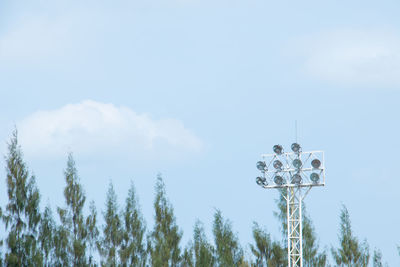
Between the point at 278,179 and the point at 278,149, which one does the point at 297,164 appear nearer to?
the point at 278,179

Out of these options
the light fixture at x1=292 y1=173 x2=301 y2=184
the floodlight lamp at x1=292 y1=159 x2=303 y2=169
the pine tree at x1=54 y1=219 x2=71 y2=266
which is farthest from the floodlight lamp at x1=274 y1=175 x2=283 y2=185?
the pine tree at x1=54 y1=219 x2=71 y2=266

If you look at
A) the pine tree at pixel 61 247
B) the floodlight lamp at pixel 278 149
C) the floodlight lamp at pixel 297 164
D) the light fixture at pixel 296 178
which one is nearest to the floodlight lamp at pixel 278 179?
the light fixture at pixel 296 178

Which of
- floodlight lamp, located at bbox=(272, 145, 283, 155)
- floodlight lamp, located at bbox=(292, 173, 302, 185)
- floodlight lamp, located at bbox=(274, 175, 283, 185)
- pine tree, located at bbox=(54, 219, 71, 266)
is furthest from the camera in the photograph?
pine tree, located at bbox=(54, 219, 71, 266)

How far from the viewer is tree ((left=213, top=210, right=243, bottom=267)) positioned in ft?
111

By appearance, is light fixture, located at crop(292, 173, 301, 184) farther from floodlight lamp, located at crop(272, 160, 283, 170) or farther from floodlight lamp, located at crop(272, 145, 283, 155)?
floodlight lamp, located at crop(272, 145, 283, 155)

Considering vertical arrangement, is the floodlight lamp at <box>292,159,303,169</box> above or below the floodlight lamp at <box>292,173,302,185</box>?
above

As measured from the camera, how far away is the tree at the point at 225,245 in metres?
33.9

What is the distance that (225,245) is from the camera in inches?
1369

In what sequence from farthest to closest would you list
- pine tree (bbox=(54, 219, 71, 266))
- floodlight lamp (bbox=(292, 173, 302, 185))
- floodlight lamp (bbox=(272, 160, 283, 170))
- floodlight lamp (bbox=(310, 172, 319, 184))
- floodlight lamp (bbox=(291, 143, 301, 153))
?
1. pine tree (bbox=(54, 219, 71, 266))
2. floodlight lamp (bbox=(272, 160, 283, 170))
3. floodlight lamp (bbox=(291, 143, 301, 153))
4. floodlight lamp (bbox=(292, 173, 302, 185))
5. floodlight lamp (bbox=(310, 172, 319, 184))

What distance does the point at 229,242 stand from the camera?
34969mm

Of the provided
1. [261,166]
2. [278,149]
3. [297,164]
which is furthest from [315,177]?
[261,166]

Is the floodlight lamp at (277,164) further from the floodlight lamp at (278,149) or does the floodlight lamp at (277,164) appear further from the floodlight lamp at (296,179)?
the floodlight lamp at (296,179)

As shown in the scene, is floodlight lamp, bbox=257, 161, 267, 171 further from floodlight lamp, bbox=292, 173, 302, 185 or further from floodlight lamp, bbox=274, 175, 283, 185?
floodlight lamp, bbox=292, 173, 302, 185

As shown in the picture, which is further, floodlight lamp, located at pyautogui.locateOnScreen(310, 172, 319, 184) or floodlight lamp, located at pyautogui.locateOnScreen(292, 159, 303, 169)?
floodlight lamp, located at pyautogui.locateOnScreen(292, 159, 303, 169)
